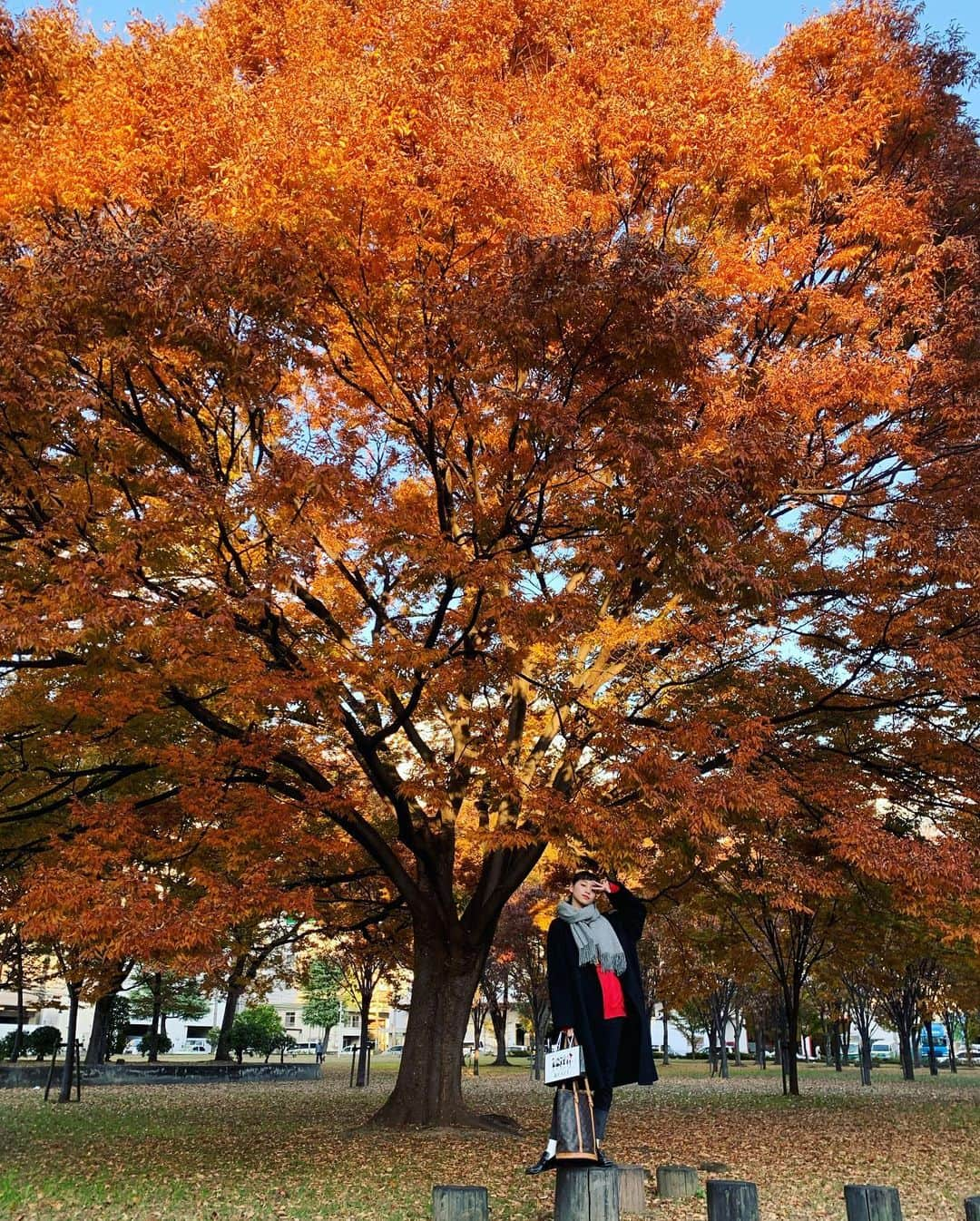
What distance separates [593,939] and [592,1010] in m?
0.35

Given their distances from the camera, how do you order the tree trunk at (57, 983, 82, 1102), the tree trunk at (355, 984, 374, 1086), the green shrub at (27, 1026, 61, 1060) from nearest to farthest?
the tree trunk at (57, 983, 82, 1102), the tree trunk at (355, 984, 374, 1086), the green shrub at (27, 1026, 61, 1060)

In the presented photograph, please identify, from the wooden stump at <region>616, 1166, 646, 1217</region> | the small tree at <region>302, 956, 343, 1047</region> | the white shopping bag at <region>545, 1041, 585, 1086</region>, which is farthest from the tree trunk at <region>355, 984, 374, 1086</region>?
the white shopping bag at <region>545, 1041, 585, 1086</region>

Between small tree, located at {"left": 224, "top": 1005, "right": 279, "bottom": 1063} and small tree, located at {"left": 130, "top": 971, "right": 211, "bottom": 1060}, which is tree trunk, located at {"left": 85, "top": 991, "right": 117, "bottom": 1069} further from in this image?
small tree, located at {"left": 224, "top": 1005, "right": 279, "bottom": 1063}

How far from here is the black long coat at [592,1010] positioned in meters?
4.72

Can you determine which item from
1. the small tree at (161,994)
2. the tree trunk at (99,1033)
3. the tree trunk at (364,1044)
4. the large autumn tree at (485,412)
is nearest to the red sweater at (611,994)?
the large autumn tree at (485,412)

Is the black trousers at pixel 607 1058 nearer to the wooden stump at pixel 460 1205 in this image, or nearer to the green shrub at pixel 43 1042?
the wooden stump at pixel 460 1205

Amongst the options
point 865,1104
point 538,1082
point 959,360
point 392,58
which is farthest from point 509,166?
point 538,1082

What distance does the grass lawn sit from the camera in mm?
6465

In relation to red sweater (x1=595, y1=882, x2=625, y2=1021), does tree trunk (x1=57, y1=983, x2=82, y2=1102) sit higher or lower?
lower

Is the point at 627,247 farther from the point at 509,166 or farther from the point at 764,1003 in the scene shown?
the point at 764,1003

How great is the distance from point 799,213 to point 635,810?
23.4ft

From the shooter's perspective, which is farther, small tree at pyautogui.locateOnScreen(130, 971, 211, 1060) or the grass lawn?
small tree at pyautogui.locateOnScreen(130, 971, 211, 1060)

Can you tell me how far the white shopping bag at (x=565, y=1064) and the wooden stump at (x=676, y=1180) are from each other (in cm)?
151

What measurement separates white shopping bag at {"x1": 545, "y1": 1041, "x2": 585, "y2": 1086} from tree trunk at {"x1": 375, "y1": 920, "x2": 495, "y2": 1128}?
23.6ft
